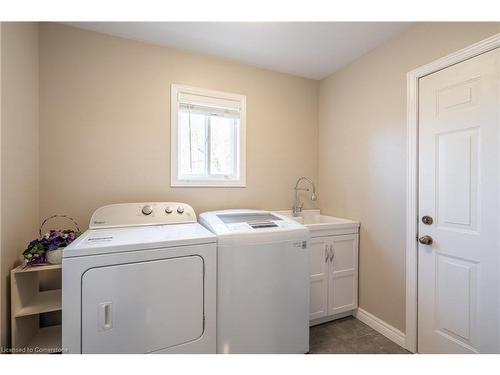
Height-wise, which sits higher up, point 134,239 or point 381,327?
point 134,239

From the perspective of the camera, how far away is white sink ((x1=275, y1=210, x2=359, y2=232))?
202 cm

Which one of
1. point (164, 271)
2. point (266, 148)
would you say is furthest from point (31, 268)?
point (266, 148)

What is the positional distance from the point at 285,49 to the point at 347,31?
522mm

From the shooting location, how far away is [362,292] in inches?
83.8

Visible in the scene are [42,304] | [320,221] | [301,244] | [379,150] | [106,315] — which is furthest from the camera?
[320,221]

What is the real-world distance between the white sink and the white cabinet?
3.4 inches

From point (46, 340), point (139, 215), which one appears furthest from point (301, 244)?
point (46, 340)

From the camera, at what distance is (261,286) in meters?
1.46

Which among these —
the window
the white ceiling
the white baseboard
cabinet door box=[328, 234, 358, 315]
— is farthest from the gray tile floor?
the white ceiling

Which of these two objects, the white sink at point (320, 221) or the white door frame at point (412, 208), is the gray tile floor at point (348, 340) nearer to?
the white door frame at point (412, 208)

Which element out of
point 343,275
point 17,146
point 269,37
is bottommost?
point 343,275

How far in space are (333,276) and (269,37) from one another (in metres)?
2.17

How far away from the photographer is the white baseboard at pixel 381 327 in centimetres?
176

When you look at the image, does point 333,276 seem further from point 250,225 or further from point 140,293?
point 140,293
